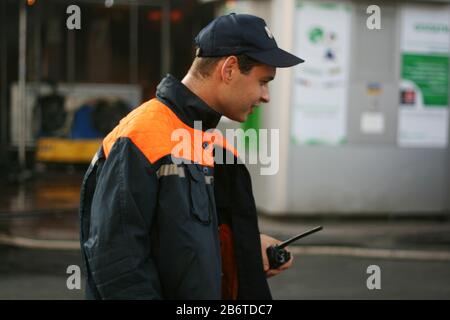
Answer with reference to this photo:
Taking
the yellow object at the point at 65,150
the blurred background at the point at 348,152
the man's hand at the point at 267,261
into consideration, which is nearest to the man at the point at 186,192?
the man's hand at the point at 267,261

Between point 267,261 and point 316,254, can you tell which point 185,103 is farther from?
point 316,254

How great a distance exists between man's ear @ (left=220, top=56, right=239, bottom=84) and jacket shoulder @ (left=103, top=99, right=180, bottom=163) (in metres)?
Answer: 0.20

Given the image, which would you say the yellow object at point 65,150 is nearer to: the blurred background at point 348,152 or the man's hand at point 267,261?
the blurred background at point 348,152

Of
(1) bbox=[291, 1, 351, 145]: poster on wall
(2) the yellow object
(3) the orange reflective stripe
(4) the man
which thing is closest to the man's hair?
(4) the man

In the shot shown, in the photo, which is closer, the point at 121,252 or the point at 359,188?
the point at 121,252

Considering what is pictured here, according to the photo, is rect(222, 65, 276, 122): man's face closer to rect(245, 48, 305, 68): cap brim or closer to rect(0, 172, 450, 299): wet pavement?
rect(245, 48, 305, 68): cap brim

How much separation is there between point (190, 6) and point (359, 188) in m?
7.86

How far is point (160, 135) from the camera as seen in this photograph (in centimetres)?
220

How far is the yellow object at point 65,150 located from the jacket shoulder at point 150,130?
14.5m

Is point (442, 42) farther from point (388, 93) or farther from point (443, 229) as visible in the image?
point (443, 229)

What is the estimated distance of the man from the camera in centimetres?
212

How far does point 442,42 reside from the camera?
1119 centimetres
